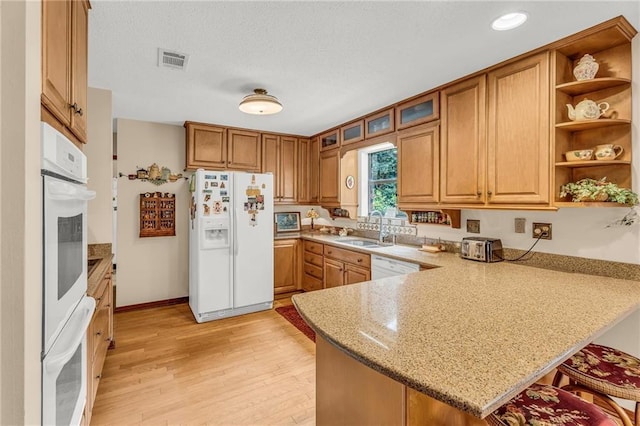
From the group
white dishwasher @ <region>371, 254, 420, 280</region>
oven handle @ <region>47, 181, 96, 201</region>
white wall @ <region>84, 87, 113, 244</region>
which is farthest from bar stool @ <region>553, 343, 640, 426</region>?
white wall @ <region>84, 87, 113, 244</region>

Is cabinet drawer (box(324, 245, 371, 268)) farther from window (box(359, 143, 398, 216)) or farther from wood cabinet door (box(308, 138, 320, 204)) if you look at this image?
wood cabinet door (box(308, 138, 320, 204))

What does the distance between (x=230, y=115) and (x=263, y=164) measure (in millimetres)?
940

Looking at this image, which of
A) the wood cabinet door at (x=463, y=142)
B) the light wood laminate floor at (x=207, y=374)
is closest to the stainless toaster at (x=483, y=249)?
the wood cabinet door at (x=463, y=142)

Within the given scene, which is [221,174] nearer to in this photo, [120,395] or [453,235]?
[120,395]

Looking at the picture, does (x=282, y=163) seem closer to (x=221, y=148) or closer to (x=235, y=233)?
(x=221, y=148)

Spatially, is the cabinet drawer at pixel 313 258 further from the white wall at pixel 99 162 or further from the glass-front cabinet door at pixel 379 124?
the white wall at pixel 99 162

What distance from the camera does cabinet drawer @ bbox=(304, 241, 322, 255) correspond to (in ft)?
13.1

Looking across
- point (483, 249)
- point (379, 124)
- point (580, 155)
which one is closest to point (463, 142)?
point (580, 155)

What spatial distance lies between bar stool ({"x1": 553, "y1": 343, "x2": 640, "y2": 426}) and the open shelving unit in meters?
0.83

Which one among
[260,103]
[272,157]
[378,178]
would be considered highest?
[260,103]

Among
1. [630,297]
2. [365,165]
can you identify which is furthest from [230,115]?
[630,297]

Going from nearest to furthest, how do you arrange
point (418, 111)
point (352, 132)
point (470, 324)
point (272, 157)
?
1. point (470, 324)
2. point (418, 111)
3. point (352, 132)
4. point (272, 157)

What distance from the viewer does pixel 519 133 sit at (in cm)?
207

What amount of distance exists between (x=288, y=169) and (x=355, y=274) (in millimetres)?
1986
